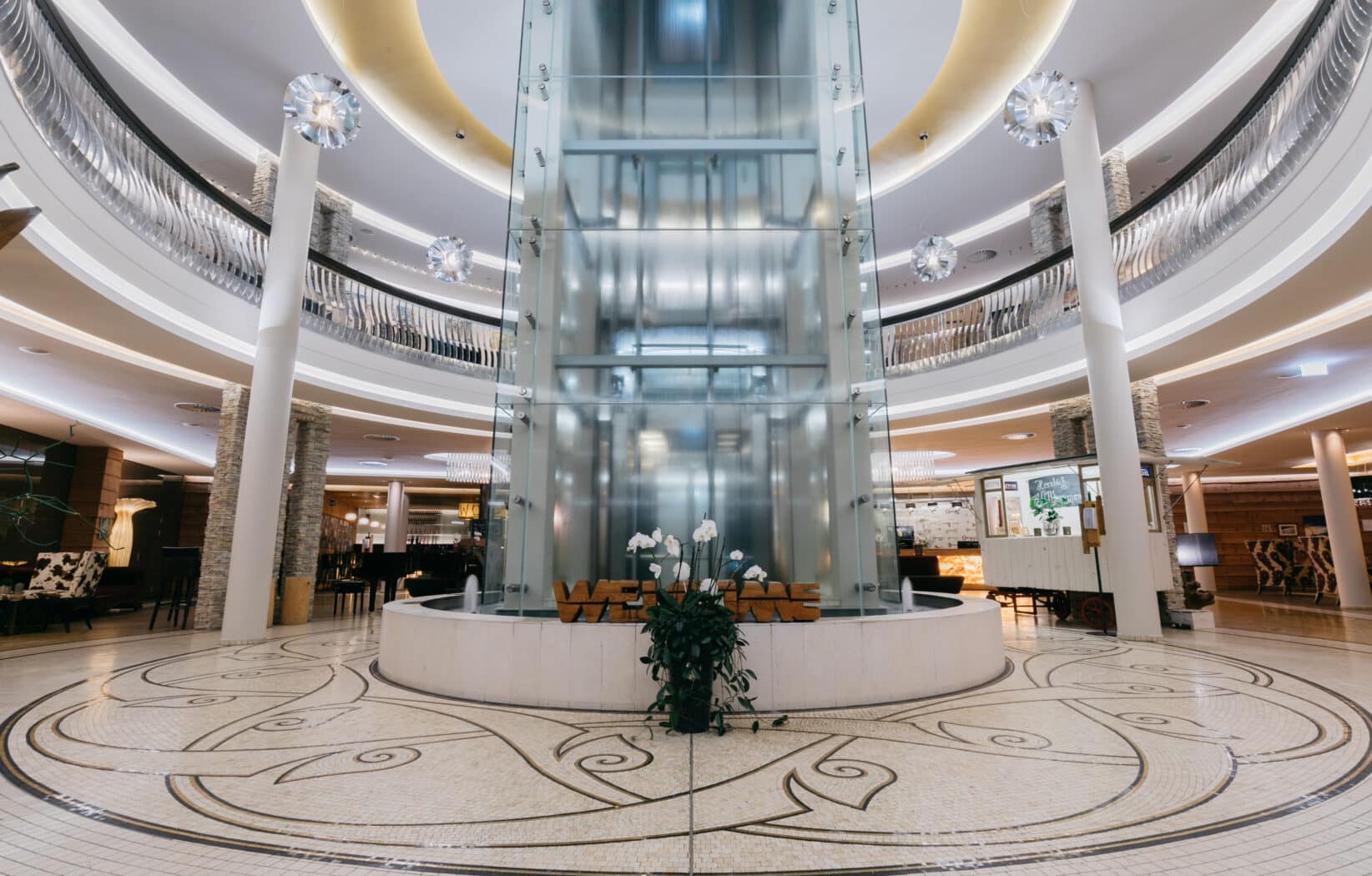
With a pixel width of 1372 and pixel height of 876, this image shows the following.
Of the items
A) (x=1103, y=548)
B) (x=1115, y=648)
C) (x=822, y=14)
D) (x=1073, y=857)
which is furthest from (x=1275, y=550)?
(x=1073, y=857)

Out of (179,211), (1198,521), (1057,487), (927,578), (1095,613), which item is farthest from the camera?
(1198,521)

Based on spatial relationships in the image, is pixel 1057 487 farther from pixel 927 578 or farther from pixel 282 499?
pixel 282 499

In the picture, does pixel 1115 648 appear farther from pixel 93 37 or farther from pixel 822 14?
pixel 93 37

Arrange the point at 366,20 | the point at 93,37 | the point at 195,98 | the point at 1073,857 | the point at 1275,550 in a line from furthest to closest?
the point at 1275,550 → the point at 195,98 → the point at 366,20 → the point at 93,37 → the point at 1073,857

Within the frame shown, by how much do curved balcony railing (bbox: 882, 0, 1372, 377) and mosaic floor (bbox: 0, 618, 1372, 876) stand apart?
4.40m

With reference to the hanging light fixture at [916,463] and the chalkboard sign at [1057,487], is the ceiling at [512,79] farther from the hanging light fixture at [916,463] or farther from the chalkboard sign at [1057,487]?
the hanging light fixture at [916,463]

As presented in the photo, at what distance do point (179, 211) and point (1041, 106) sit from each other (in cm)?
837

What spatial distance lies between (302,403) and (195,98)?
13.0 ft

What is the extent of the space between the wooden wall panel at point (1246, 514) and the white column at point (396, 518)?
69.7ft

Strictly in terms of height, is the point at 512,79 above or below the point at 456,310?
above

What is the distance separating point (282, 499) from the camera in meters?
9.22

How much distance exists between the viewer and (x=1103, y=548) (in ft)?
28.0

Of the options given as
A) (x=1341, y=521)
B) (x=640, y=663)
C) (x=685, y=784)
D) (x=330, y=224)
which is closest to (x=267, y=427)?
(x=330, y=224)

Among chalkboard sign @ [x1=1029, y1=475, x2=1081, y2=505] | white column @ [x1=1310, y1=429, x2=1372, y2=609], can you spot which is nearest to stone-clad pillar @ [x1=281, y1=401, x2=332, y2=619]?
chalkboard sign @ [x1=1029, y1=475, x2=1081, y2=505]
